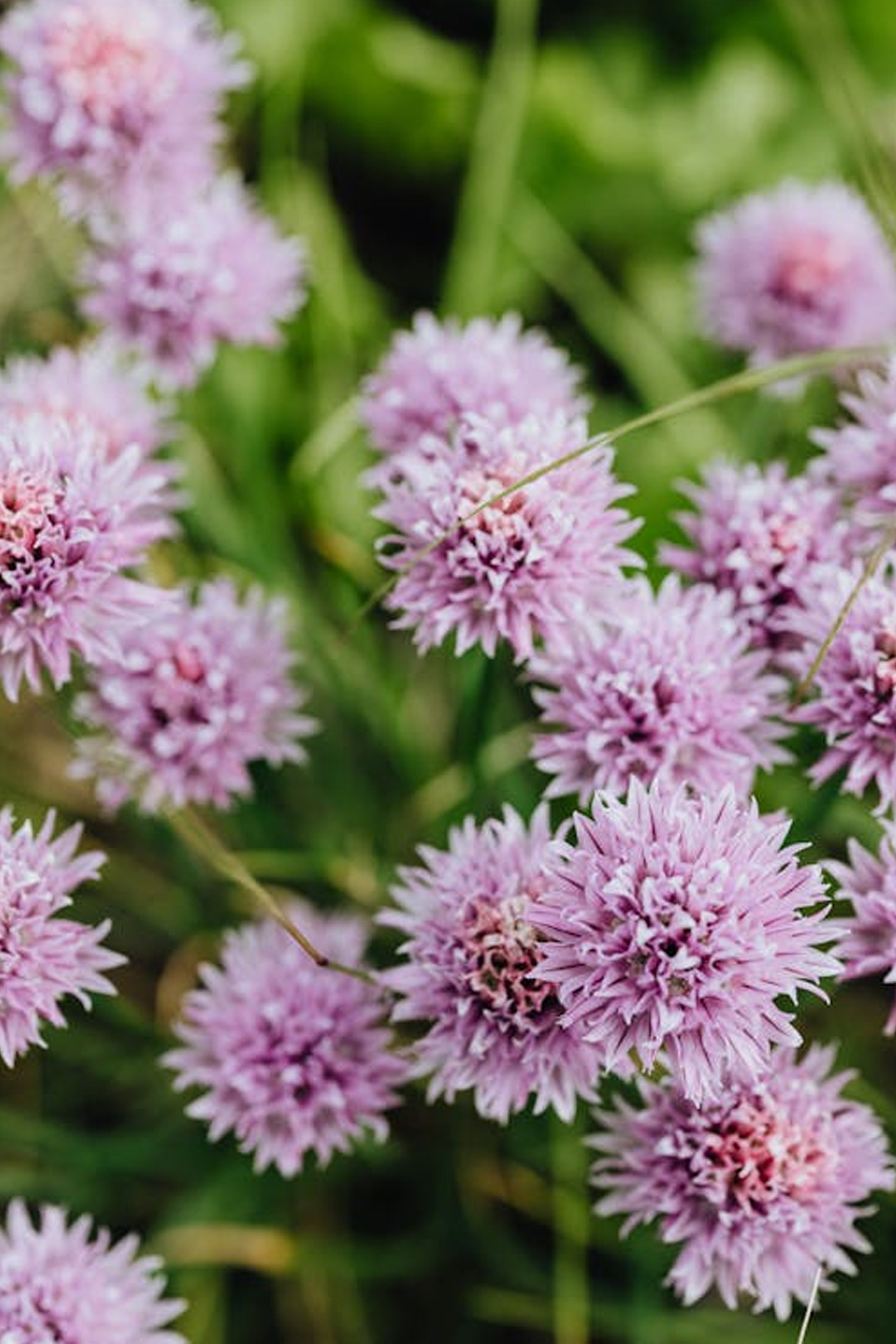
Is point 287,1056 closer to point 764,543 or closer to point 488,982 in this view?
point 488,982

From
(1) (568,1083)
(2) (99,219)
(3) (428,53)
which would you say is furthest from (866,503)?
(3) (428,53)

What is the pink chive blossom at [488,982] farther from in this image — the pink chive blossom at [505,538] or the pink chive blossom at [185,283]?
the pink chive blossom at [185,283]

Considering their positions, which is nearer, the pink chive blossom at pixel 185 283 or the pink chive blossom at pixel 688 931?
the pink chive blossom at pixel 688 931

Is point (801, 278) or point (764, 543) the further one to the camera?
point (801, 278)

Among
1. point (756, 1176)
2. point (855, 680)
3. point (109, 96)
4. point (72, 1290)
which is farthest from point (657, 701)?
point (109, 96)

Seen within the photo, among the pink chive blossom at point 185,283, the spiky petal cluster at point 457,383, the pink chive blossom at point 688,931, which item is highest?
the pink chive blossom at point 185,283

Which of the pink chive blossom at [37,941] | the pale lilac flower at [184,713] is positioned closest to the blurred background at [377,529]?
the pale lilac flower at [184,713]
